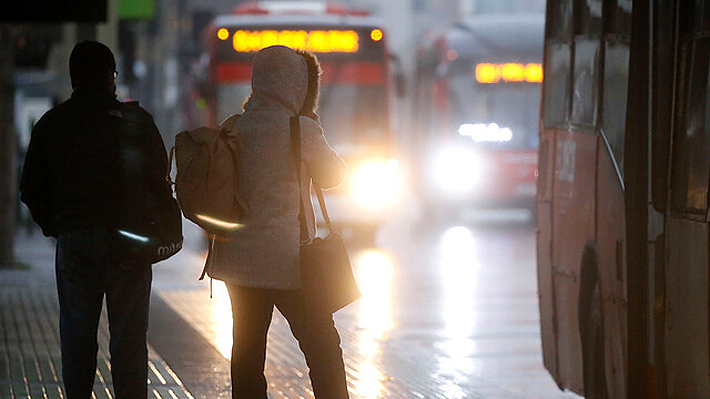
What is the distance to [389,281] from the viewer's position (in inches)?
711

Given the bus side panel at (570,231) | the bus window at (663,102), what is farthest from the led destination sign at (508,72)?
the bus window at (663,102)

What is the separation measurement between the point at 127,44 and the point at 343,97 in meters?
3.63

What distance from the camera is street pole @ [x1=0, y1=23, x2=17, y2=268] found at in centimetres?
1842

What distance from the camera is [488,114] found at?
2808 cm

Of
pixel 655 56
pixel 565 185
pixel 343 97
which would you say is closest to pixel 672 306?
pixel 655 56

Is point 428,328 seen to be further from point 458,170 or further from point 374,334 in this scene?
point 458,170

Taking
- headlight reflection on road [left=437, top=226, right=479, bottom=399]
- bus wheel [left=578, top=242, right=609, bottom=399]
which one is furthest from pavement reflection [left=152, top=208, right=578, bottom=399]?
bus wheel [left=578, top=242, right=609, bottom=399]

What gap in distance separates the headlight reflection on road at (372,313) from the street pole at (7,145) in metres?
4.05

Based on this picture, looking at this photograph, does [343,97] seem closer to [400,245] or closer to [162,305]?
[400,245]

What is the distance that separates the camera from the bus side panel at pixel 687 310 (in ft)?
21.0

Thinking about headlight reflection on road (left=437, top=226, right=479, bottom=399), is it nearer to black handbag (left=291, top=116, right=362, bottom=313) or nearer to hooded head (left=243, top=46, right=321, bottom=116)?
black handbag (left=291, top=116, right=362, bottom=313)

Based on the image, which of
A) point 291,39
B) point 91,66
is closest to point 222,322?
point 91,66

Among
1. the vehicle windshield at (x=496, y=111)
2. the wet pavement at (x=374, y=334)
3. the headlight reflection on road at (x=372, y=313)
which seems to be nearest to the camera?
the wet pavement at (x=374, y=334)

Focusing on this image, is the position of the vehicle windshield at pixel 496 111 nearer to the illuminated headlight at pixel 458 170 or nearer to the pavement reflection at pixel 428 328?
the illuminated headlight at pixel 458 170
